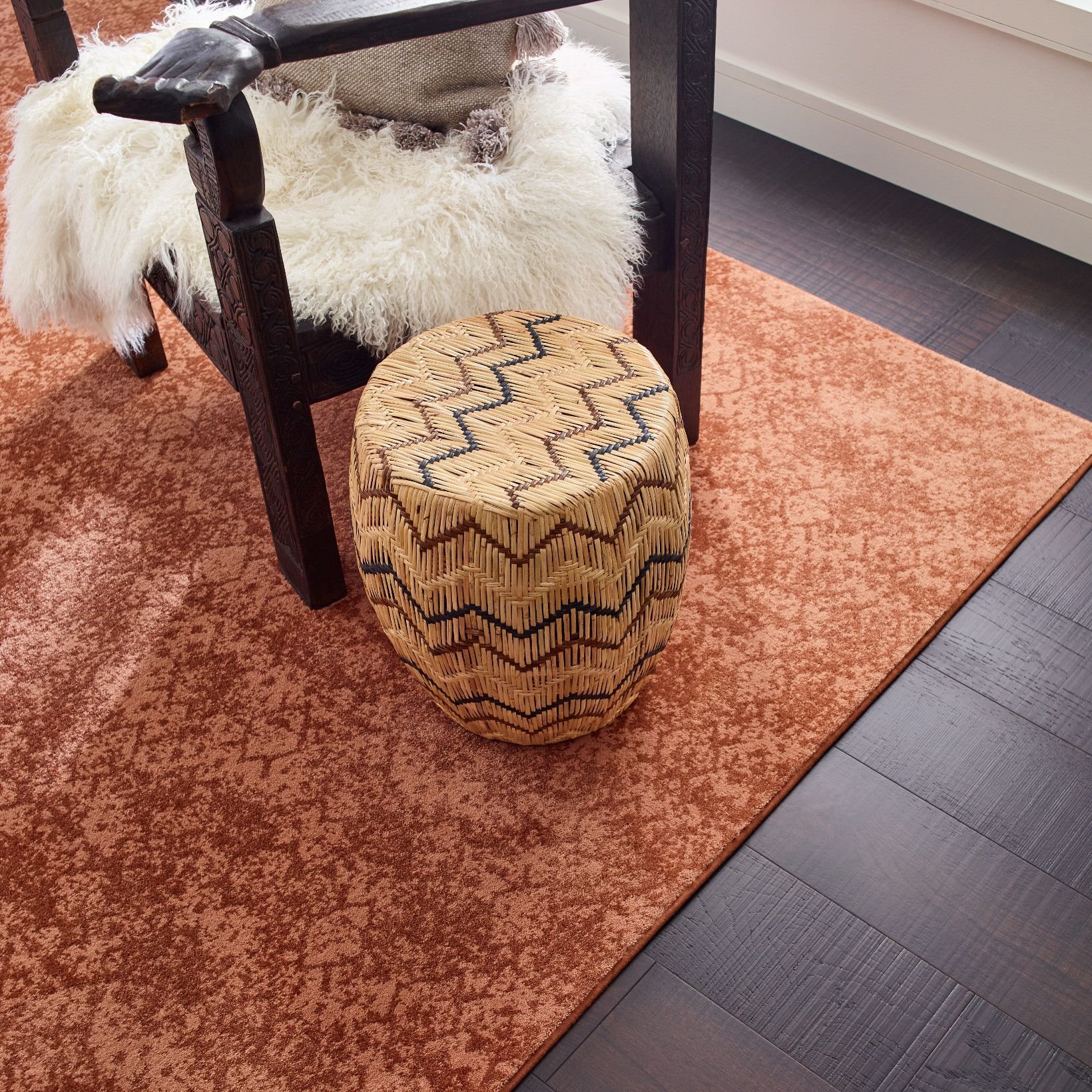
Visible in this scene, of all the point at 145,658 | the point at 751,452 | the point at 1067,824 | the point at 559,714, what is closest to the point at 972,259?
the point at 751,452

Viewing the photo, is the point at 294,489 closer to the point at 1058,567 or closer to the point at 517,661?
the point at 517,661

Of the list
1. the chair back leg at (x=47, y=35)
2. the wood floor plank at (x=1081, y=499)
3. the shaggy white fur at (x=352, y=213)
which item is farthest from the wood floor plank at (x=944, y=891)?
the chair back leg at (x=47, y=35)

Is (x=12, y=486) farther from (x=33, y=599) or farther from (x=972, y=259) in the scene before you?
(x=972, y=259)

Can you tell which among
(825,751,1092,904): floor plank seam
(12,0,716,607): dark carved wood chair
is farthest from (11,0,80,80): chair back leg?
(825,751,1092,904): floor plank seam

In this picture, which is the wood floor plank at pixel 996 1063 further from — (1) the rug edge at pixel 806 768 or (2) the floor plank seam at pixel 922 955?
(1) the rug edge at pixel 806 768

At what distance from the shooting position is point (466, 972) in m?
1.20

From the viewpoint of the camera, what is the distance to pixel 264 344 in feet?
4.33

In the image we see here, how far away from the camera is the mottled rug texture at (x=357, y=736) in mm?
1185

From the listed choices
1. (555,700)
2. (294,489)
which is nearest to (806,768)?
(555,700)

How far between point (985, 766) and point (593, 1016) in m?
0.55

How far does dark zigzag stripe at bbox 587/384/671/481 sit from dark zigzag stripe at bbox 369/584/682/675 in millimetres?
163

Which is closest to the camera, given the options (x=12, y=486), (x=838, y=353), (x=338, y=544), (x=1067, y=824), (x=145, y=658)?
(x=1067, y=824)

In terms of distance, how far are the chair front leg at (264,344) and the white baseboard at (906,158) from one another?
144 cm

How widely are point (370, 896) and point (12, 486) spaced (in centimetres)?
93
